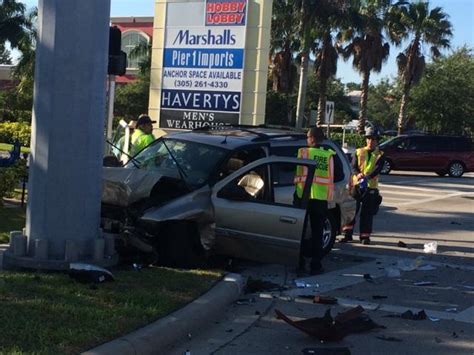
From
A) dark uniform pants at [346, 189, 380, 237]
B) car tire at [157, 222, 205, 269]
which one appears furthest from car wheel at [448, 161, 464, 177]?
car tire at [157, 222, 205, 269]

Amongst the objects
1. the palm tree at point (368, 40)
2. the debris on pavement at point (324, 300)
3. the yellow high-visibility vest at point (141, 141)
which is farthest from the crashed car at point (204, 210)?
the palm tree at point (368, 40)

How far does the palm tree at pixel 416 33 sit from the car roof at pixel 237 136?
34.6 meters

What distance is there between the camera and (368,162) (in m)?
11.3

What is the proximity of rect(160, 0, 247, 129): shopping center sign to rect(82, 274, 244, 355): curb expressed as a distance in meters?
9.16

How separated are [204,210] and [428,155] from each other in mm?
23886

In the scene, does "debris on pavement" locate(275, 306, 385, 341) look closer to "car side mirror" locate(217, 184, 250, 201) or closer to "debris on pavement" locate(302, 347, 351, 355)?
"debris on pavement" locate(302, 347, 351, 355)

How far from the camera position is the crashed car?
782 cm

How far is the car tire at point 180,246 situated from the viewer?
309 inches

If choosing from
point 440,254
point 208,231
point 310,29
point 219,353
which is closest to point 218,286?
point 208,231

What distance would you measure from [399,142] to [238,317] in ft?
82.0

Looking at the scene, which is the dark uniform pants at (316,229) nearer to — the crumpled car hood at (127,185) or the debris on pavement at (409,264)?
the debris on pavement at (409,264)

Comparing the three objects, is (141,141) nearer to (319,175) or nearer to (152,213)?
(152,213)

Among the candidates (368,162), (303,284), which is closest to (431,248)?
(368,162)

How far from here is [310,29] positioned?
34.1 meters
